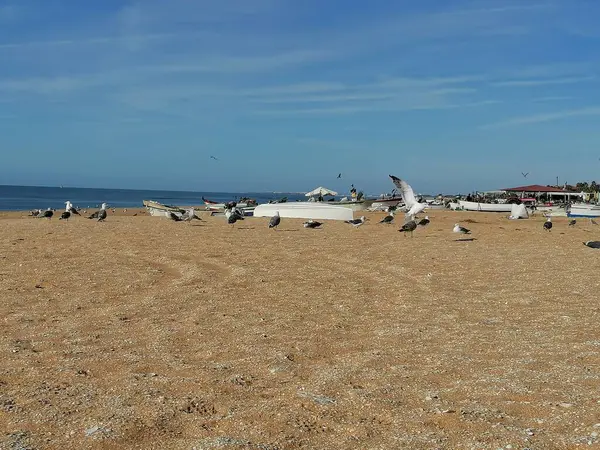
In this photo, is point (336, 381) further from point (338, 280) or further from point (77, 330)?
point (338, 280)

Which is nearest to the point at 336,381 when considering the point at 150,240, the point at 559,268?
the point at 559,268

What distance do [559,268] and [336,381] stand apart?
1012 cm

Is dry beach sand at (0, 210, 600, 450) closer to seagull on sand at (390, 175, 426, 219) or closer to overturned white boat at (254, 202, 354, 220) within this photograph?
seagull on sand at (390, 175, 426, 219)

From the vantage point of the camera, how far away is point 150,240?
20031mm

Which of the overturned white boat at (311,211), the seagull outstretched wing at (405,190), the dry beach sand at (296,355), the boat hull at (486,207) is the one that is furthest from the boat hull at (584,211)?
the dry beach sand at (296,355)

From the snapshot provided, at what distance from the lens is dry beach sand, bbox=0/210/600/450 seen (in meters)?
4.75

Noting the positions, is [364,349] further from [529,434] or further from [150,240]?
[150,240]

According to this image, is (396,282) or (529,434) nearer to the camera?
(529,434)

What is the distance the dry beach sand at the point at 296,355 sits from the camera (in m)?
4.75

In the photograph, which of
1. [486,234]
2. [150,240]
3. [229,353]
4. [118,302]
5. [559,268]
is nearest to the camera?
[229,353]

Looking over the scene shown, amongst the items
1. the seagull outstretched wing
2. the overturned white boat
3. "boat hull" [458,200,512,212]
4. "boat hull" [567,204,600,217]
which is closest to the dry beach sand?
the seagull outstretched wing

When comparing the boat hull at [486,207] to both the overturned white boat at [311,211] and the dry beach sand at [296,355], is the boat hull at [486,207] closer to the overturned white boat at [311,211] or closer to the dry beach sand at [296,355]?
the overturned white boat at [311,211]

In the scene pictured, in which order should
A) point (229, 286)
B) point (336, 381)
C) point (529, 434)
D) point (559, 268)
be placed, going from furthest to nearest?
1. point (559, 268)
2. point (229, 286)
3. point (336, 381)
4. point (529, 434)

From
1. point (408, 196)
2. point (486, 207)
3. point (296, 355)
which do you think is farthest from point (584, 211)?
point (296, 355)
